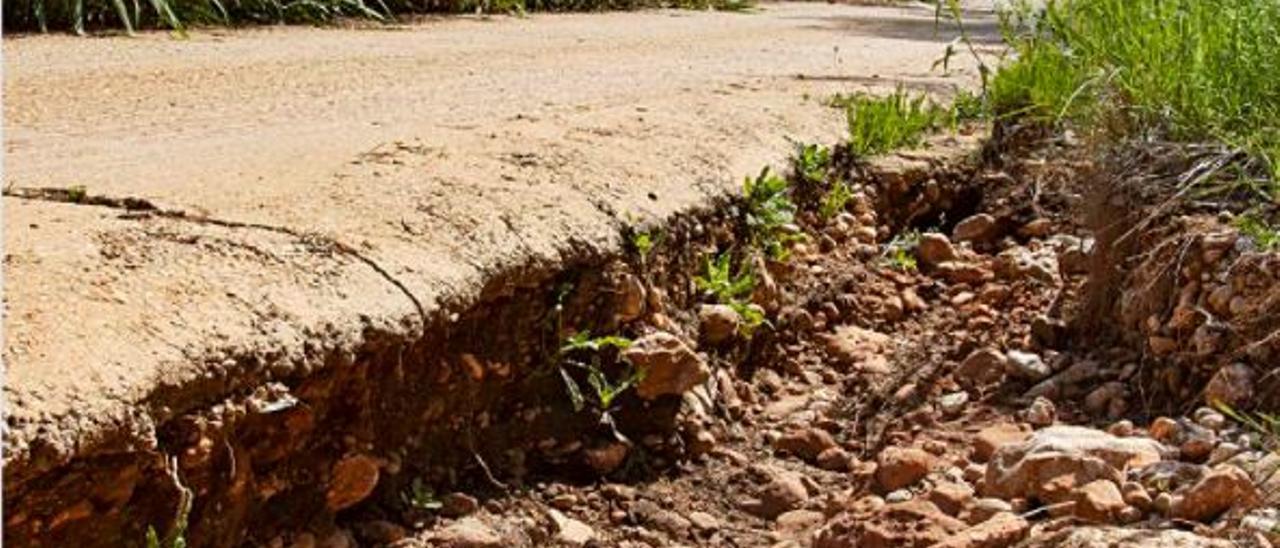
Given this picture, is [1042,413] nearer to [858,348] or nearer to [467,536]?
[858,348]

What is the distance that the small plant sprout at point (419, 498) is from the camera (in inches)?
117

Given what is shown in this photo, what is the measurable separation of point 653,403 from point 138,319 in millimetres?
1077

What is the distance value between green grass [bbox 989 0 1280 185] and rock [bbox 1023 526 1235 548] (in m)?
1.00

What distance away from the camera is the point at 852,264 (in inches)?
175

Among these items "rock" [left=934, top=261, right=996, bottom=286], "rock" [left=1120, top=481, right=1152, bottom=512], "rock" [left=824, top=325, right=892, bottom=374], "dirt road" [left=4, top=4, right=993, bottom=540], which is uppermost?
"dirt road" [left=4, top=4, right=993, bottom=540]

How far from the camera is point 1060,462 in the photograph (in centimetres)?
282

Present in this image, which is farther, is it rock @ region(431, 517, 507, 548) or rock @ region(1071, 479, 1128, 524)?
rock @ region(431, 517, 507, 548)

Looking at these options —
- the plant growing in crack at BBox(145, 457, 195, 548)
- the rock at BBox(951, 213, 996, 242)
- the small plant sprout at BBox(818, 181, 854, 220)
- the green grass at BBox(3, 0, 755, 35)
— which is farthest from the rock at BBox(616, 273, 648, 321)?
the green grass at BBox(3, 0, 755, 35)

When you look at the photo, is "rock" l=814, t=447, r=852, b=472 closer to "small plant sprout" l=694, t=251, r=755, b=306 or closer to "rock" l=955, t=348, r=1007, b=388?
"rock" l=955, t=348, r=1007, b=388

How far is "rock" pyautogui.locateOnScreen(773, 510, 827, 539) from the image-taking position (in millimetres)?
3201

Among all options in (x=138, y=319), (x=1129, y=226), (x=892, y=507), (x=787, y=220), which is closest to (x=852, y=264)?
(x=787, y=220)

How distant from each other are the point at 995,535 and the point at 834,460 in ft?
2.64

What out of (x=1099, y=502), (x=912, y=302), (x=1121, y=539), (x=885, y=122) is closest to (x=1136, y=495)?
(x=1099, y=502)

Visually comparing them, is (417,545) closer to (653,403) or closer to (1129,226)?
(653,403)
